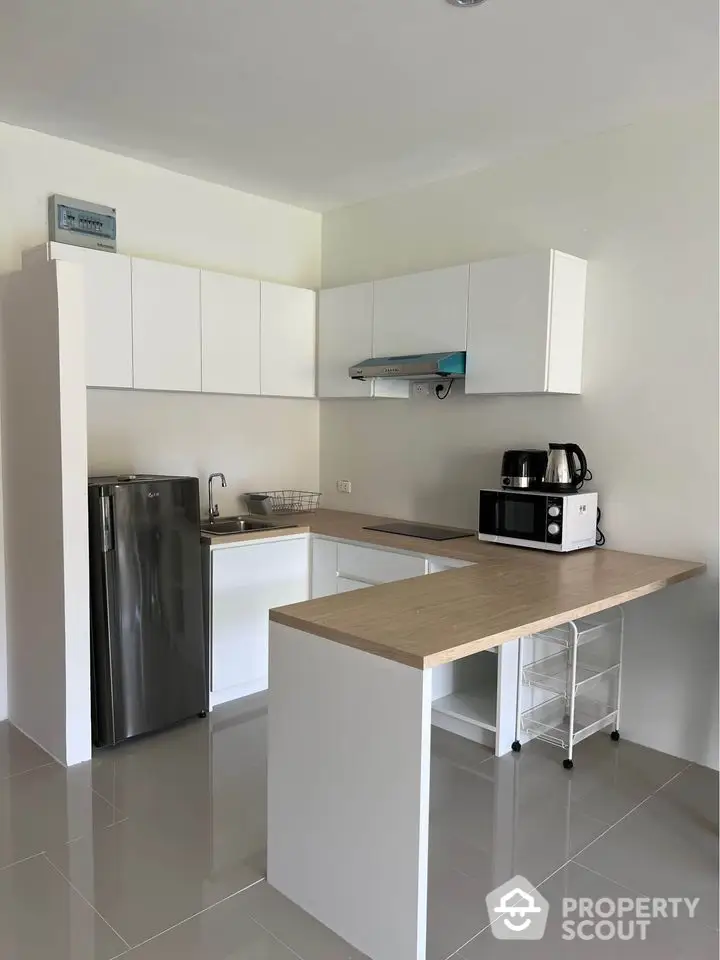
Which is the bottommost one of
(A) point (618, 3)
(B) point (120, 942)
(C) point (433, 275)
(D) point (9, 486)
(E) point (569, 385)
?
(B) point (120, 942)

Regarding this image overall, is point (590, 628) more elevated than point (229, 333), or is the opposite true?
point (229, 333)

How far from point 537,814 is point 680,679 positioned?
90 centimetres

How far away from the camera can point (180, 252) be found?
3.77 metres

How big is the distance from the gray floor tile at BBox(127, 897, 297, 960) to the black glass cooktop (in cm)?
182

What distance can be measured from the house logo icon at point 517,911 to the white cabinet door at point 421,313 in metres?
2.22

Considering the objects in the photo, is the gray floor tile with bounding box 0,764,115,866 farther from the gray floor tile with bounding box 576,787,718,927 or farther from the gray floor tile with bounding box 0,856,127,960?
the gray floor tile with bounding box 576,787,718,927

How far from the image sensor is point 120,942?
6.33 ft

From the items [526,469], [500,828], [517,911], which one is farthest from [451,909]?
[526,469]

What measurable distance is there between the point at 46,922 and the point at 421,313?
282cm

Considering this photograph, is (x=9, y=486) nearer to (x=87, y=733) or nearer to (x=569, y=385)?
(x=87, y=733)

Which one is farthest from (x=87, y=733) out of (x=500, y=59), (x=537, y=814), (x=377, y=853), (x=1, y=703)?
(x=500, y=59)

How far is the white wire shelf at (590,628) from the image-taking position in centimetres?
305

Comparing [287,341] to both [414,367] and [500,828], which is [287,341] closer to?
[414,367]

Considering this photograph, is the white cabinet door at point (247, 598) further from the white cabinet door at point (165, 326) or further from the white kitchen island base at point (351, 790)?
the white kitchen island base at point (351, 790)
